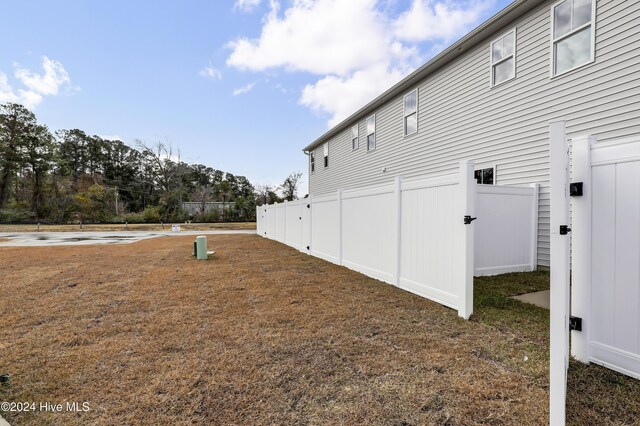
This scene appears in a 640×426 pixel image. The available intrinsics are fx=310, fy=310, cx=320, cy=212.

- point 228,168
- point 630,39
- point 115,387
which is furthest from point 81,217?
point 630,39

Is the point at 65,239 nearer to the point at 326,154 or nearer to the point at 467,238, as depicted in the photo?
the point at 326,154

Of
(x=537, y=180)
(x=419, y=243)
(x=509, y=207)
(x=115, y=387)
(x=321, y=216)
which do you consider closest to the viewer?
(x=115, y=387)

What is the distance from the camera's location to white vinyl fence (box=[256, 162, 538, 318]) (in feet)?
11.9

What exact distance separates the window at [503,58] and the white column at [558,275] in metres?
6.64

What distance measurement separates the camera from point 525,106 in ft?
21.2

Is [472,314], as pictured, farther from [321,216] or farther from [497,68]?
[497,68]

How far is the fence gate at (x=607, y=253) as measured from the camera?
83.7 inches

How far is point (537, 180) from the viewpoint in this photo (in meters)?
6.18

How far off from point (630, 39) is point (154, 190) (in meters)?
45.9

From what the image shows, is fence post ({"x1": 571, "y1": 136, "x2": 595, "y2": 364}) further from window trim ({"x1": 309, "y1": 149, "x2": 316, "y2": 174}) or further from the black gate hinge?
window trim ({"x1": 309, "y1": 149, "x2": 316, "y2": 174})

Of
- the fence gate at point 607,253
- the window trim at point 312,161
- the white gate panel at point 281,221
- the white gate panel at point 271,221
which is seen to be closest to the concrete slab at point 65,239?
the white gate panel at point 271,221

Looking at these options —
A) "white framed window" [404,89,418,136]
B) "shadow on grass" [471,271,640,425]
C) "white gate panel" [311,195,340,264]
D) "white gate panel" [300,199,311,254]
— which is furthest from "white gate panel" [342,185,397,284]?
"white framed window" [404,89,418,136]

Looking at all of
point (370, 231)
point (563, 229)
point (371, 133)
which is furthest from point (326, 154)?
point (563, 229)

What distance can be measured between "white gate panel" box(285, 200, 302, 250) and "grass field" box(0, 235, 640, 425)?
17.0 feet
